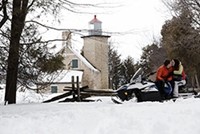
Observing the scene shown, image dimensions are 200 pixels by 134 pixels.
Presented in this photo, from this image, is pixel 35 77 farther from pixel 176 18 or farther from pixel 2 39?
pixel 176 18

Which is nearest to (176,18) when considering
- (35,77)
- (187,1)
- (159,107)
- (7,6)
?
(187,1)

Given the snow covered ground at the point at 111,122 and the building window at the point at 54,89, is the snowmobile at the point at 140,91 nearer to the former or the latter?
the snow covered ground at the point at 111,122

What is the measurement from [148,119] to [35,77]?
1214 centimetres

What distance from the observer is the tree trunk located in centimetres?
1823

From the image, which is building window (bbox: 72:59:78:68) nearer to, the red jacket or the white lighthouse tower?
the white lighthouse tower

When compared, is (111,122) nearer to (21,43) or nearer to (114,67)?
(21,43)

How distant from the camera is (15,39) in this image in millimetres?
19312

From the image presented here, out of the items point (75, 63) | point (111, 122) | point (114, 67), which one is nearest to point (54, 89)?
point (75, 63)

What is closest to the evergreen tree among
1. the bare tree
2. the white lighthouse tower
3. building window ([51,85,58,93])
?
the white lighthouse tower

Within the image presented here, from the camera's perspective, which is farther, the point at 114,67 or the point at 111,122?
the point at 114,67

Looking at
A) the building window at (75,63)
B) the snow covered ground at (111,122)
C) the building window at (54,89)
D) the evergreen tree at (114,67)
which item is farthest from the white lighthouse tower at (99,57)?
the snow covered ground at (111,122)

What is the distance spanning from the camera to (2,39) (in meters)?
19.6

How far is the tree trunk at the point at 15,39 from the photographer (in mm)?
18234

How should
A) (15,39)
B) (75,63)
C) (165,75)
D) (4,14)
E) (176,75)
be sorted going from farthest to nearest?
(75,63) < (15,39) < (4,14) < (165,75) < (176,75)
